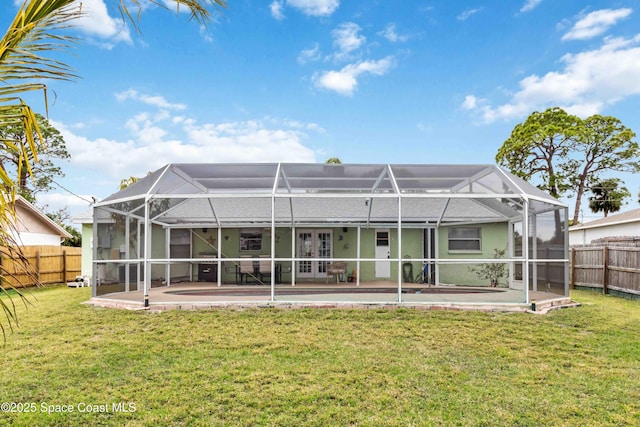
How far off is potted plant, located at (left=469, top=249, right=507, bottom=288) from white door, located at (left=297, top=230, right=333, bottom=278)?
4732 mm

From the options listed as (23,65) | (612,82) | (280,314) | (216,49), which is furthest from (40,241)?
(612,82)

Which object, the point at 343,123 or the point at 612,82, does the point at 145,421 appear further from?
the point at 612,82

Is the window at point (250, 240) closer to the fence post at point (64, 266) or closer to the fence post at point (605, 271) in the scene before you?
the fence post at point (64, 266)

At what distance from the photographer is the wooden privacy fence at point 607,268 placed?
444 inches

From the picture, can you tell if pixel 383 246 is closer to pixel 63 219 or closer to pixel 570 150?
pixel 570 150

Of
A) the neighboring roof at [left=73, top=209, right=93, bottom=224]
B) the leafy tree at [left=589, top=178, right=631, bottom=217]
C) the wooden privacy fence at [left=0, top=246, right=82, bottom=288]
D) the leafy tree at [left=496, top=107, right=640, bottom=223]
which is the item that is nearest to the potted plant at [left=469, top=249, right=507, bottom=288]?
the neighboring roof at [left=73, top=209, right=93, bottom=224]

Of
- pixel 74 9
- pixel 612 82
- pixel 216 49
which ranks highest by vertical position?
pixel 612 82

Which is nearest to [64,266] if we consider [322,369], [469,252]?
[469,252]

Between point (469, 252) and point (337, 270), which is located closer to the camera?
point (337, 270)

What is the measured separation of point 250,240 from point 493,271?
7.92m

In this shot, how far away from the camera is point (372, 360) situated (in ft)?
19.4

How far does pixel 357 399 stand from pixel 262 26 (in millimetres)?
10690

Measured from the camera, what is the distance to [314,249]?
14961 millimetres

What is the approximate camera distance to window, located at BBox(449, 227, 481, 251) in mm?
14000
